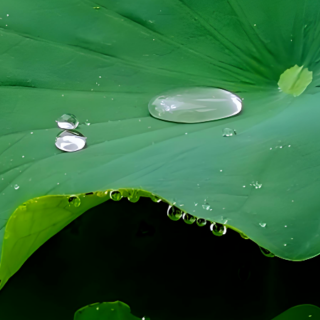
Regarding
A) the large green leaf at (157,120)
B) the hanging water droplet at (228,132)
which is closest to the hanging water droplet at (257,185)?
the large green leaf at (157,120)

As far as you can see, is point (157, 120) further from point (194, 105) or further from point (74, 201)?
point (74, 201)

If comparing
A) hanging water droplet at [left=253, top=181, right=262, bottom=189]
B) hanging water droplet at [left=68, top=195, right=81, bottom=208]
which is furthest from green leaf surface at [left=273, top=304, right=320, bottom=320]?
hanging water droplet at [left=68, top=195, right=81, bottom=208]

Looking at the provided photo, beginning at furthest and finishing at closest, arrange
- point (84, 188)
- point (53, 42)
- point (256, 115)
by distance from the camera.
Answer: point (53, 42) < point (256, 115) < point (84, 188)

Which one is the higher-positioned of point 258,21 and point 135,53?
point 258,21

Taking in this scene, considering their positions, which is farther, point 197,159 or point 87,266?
point 87,266

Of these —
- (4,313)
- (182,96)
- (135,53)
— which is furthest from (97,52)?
(4,313)

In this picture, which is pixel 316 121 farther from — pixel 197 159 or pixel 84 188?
pixel 84 188
